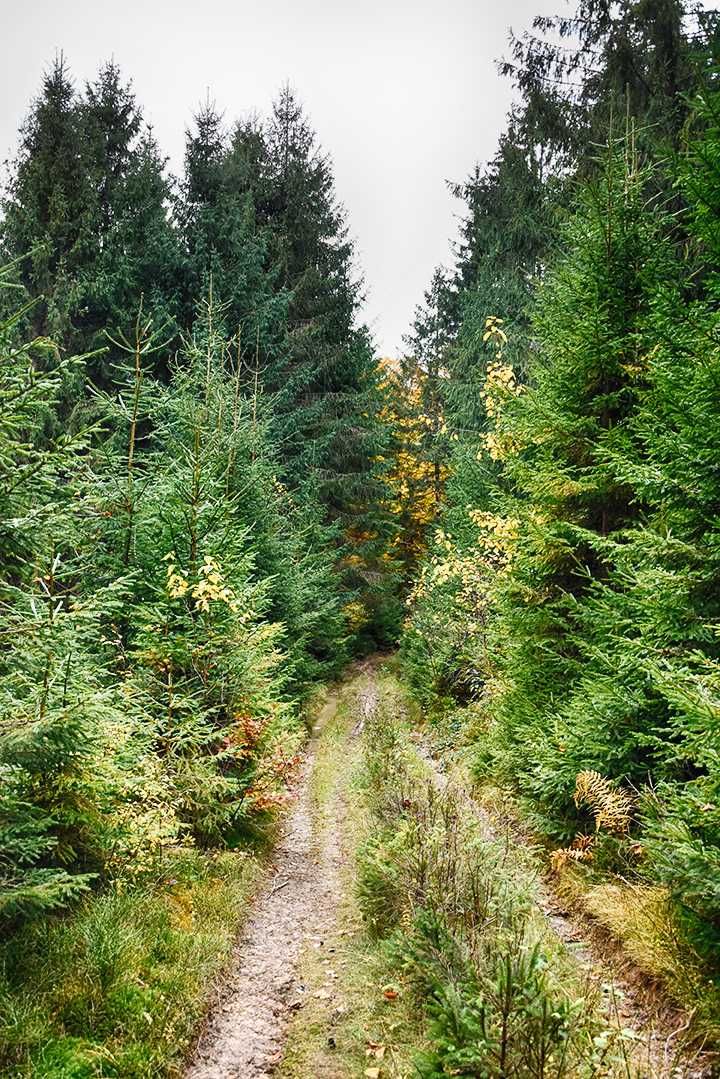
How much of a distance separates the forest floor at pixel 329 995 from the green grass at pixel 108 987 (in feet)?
1.08

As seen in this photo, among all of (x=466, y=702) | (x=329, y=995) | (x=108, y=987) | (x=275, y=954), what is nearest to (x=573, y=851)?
(x=329, y=995)

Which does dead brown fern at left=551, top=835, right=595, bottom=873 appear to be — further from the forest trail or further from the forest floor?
the forest trail

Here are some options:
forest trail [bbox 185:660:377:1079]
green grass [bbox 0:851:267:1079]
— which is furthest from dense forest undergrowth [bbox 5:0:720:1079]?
forest trail [bbox 185:660:377:1079]

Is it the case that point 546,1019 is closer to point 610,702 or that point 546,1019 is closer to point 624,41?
point 610,702

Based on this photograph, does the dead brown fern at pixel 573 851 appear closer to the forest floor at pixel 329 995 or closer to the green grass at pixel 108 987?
the forest floor at pixel 329 995

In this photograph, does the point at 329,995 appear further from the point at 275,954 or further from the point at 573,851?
the point at 573,851

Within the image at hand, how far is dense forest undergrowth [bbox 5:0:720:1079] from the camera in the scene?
4.24 meters

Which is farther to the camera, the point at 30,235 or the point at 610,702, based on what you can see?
the point at 30,235

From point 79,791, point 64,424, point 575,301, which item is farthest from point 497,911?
point 64,424

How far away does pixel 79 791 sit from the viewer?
215 inches

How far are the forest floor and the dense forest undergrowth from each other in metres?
0.06

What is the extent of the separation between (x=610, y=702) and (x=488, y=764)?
468 centimetres

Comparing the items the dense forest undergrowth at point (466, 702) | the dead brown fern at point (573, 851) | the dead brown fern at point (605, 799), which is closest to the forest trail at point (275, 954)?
the dense forest undergrowth at point (466, 702)

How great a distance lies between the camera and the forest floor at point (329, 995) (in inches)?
164
